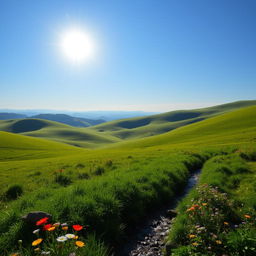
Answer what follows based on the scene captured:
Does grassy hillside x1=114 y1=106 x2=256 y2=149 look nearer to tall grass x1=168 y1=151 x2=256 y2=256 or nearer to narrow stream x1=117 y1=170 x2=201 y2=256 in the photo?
tall grass x1=168 y1=151 x2=256 y2=256

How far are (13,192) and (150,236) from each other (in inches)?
404

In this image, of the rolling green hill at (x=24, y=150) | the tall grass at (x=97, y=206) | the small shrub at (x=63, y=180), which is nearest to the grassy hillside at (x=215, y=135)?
the rolling green hill at (x=24, y=150)

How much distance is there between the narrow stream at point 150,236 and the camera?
6.65 meters

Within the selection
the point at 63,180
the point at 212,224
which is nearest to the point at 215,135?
the point at 63,180

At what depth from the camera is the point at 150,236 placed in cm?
759

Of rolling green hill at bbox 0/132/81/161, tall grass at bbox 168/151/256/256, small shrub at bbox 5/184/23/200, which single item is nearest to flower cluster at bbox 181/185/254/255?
tall grass at bbox 168/151/256/256

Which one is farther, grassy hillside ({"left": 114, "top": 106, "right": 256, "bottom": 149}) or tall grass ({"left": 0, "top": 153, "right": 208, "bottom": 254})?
grassy hillside ({"left": 114, "top": 106, "right": 256, "bottom": 149})

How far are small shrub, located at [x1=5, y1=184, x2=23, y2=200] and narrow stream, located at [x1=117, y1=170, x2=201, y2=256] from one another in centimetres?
901

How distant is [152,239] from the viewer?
7.36m

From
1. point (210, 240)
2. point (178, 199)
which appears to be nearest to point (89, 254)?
point (210, 240)

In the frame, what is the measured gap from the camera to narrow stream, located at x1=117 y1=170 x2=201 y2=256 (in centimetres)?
665

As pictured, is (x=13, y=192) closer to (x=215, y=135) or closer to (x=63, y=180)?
(x=63, y=180)

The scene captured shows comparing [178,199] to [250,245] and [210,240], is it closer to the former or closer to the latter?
[210,240]

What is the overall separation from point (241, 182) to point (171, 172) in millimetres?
4826
